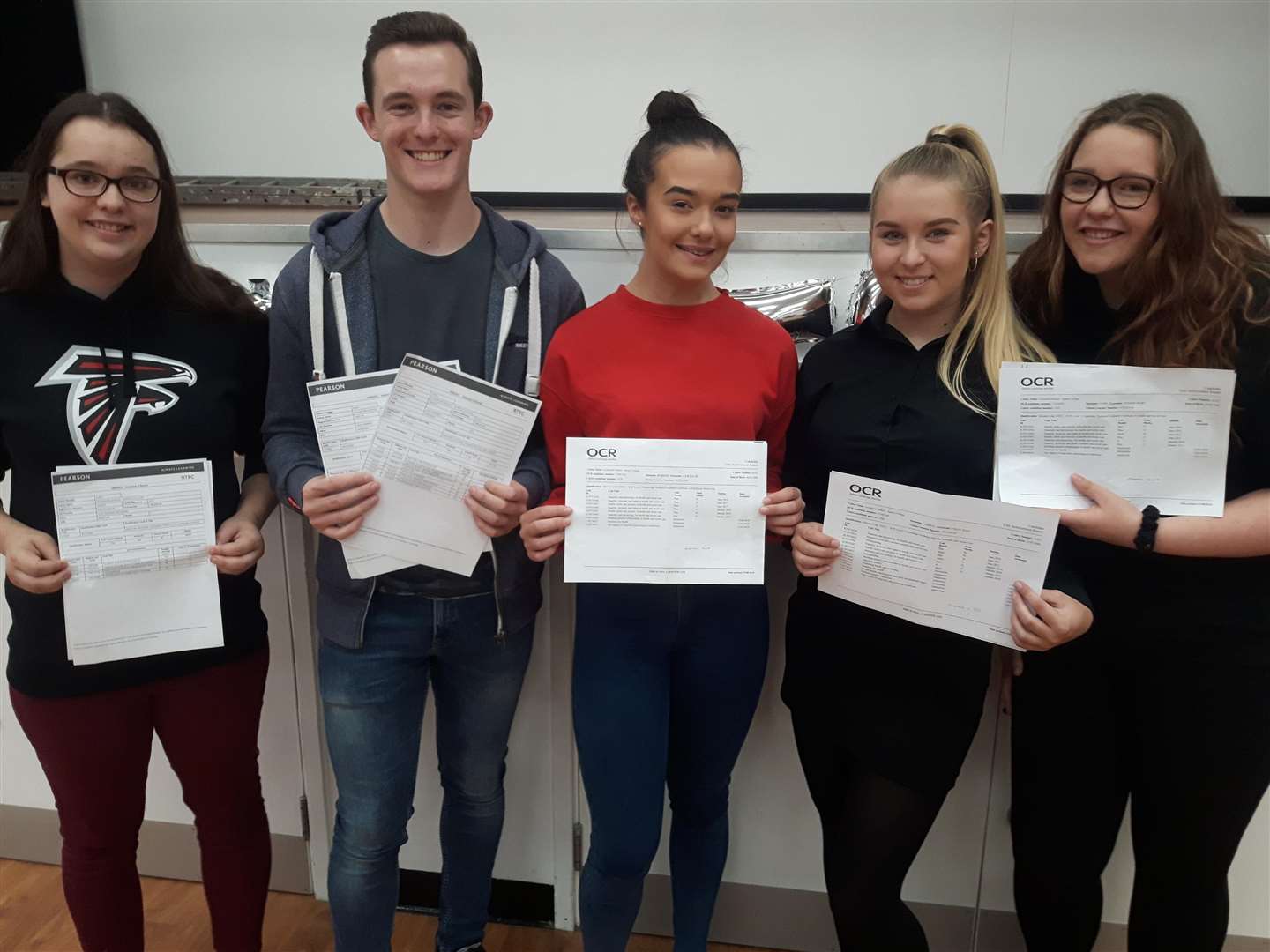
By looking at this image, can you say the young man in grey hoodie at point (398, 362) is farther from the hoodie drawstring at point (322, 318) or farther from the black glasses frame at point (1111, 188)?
the black glasses frame at point (1111, 188)

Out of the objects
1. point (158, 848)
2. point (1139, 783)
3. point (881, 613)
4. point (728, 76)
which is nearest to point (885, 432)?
point (881, 613)

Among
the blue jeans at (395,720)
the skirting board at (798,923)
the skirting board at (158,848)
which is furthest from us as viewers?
the skirting board at (158,848)

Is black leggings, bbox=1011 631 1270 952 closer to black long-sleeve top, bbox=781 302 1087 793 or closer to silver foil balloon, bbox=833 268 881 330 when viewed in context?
black long-sleeve top, bbox=781 302 1087 793

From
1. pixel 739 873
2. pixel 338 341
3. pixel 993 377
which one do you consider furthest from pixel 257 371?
pixel 739 873

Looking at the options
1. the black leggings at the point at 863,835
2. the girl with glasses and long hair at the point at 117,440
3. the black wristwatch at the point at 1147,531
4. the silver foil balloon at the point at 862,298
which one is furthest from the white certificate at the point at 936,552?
the girl with glasses and long hair at the point at 117,440

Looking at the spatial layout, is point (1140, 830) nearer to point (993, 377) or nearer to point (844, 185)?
point (993, 377)

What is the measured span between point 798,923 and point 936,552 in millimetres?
1219

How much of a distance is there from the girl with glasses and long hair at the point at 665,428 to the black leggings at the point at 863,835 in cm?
15

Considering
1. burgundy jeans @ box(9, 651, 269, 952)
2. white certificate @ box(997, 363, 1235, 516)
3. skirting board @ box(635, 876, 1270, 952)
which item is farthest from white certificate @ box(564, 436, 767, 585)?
skirting board @ box(635, 876, 1270, 952)

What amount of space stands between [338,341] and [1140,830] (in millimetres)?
1557

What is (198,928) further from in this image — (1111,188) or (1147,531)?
(1111,188)

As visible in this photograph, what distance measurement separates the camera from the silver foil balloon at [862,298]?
1.61m

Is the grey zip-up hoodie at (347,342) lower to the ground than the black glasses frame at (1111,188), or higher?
lower

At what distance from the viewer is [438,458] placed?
4.43 feet
